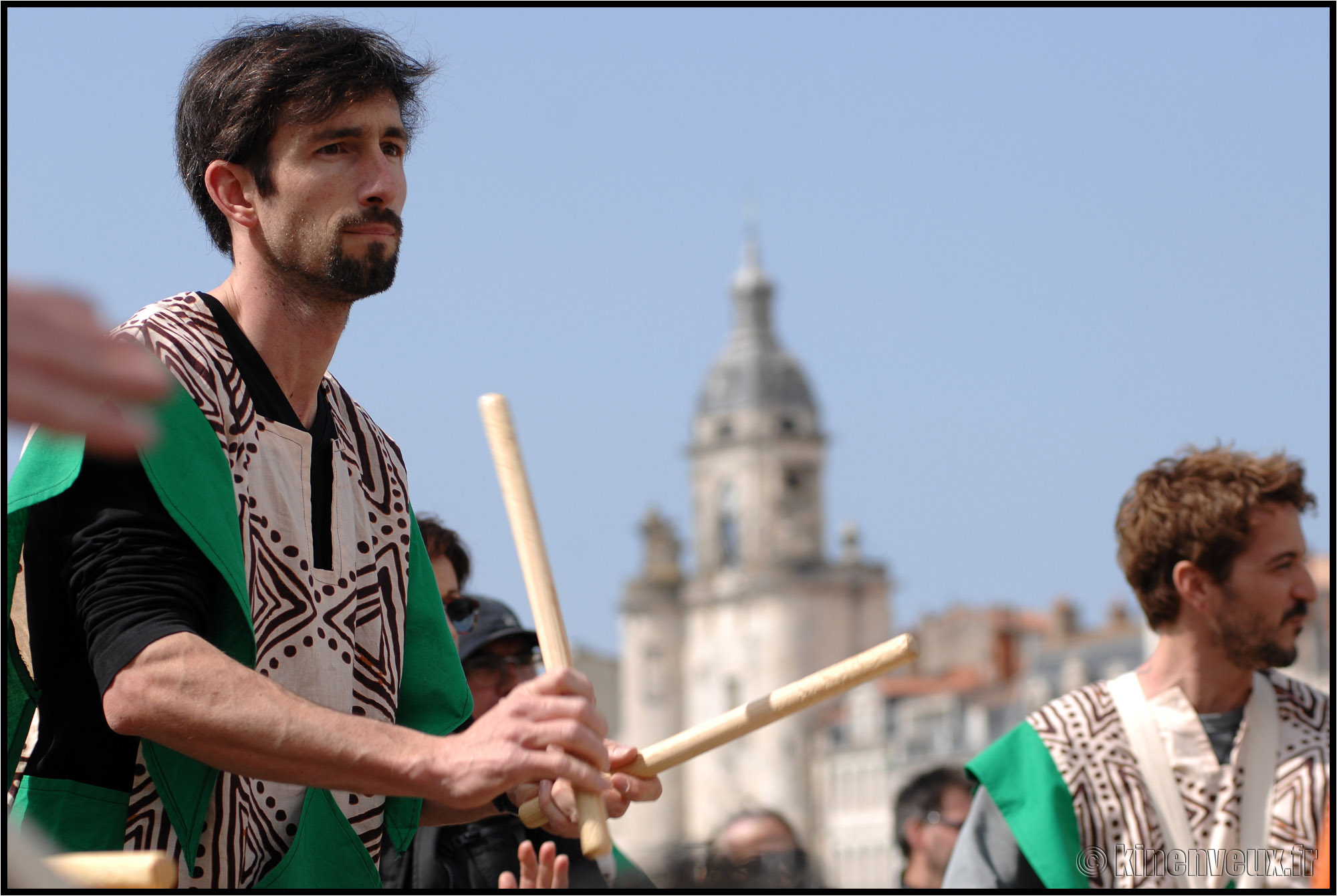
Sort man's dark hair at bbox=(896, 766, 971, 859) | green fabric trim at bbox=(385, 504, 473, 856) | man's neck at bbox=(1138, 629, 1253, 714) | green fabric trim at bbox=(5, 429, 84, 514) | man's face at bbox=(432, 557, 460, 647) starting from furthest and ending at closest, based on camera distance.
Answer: man's dark hair at bbox=(896, 766, 971, 859), man's face at bbox=(432, 557, 460, 647), man's neck at bbox=(1138, 629, 1253, 714), green fabric trim at bbox=(385, 504, 473, 856), green fabric trim at bbox=(5, 429, 84, 514)

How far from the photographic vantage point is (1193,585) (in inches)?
173

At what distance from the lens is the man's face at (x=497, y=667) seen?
4.75 m

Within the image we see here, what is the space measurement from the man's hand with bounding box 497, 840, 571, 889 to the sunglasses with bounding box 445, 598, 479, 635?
1.47 m

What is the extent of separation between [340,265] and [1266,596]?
7.98 feet

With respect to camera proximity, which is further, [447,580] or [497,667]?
[497,667]

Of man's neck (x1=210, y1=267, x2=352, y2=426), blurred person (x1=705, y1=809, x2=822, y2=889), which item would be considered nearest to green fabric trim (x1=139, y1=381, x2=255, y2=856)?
man's neck (x1=210, y1=267, x2=352, y2=426)

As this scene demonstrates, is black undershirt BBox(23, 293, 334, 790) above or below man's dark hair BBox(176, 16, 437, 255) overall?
below

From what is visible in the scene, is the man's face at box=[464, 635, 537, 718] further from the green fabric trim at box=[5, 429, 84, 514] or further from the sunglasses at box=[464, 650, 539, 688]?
the green fabric trim at box=[5, 429, 84, 514]

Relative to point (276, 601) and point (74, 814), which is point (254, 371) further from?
point (74, 814)

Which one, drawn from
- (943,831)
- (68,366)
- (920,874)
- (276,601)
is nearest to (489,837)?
(276,601)

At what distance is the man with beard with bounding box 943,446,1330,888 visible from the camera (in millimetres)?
4000

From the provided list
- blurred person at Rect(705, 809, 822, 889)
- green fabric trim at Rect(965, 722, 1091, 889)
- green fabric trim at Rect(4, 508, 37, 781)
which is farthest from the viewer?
blurred person at Rect(705, 809, 822, 889)

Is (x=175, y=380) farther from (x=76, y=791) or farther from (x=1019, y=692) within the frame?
(x=1019, y=692)

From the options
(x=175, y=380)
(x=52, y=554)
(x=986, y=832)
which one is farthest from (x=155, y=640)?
(x=986, y=832)
